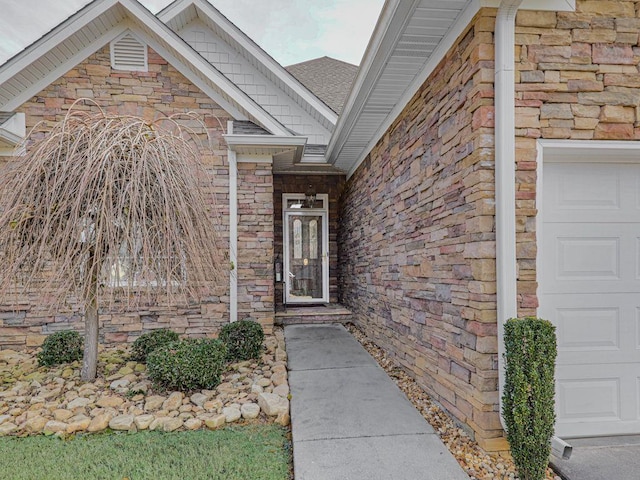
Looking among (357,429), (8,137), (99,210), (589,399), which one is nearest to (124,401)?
(99,210)

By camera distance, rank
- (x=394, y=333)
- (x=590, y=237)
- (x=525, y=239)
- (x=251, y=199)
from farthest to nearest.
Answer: (x=251, y=199) < (x=394, y=333) < (x=590, y=237) < (x=525, y=239)

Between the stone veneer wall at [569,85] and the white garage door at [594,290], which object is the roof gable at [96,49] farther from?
the white garage door at [594,290]

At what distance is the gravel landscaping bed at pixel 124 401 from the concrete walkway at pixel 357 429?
0.28 meters

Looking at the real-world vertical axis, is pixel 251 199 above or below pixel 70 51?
below

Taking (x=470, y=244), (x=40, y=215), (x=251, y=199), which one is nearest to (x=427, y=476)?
(x=470, y=244)

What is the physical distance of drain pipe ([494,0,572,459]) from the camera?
2.67 metres

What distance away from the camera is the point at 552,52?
2.77 meters

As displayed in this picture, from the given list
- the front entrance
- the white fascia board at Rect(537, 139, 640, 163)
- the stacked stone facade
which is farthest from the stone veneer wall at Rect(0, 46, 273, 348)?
the white fascia board at Rect(537, 139, 640, 163)

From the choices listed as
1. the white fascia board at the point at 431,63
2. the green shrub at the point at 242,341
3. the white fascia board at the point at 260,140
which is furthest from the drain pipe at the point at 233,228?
the white fascia board at the point at 431,63

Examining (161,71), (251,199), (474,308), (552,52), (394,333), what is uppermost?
(161,71)

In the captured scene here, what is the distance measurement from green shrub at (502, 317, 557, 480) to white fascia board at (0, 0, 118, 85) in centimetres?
637

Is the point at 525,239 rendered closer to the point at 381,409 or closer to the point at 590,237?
the point at 590,237

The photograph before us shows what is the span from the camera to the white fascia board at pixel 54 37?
16.8ft

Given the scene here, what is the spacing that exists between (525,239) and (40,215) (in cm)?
408
